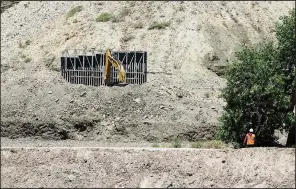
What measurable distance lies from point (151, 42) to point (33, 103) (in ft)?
29.6

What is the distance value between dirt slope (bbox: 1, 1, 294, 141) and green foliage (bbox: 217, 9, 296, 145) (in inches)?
269

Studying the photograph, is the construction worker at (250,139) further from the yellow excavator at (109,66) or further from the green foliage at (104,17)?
the green foliage at (104,17)

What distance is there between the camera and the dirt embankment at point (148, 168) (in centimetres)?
2430

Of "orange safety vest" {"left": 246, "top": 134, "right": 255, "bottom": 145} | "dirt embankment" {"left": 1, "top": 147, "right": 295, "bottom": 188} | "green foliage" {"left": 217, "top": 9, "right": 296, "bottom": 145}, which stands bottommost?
"dirt embankment" {"left": 1, "top": 147, "right": 295, "bottom": 188}

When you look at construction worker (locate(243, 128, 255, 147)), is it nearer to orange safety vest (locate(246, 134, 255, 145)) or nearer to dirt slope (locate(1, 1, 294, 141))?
orange safety vest (locate(246, 134, 255, 145))

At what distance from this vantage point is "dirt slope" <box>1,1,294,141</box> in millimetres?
36062

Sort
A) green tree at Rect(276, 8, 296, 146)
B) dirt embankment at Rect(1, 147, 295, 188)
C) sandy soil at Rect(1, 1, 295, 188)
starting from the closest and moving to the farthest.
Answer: dirt embankment at Rect(1, 147, 295, 188), sandy soil at Rect(1, 1, 295, 188), green tree at Rect(276, 8, 296, 146)

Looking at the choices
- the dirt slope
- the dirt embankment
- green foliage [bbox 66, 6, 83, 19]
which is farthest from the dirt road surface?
green foliage [bbox 66, 6, 83, 19]

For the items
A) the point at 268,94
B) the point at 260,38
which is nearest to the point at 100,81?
the point at 260,38

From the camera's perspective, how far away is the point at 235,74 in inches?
1092

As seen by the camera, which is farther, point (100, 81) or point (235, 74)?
point (100, 81)

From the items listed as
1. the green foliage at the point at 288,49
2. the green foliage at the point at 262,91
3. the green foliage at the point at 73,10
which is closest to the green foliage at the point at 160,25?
the green foliage at the point at 73,10

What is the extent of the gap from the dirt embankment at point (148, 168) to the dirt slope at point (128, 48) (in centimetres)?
874

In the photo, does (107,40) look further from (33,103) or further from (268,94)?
(268,94)
